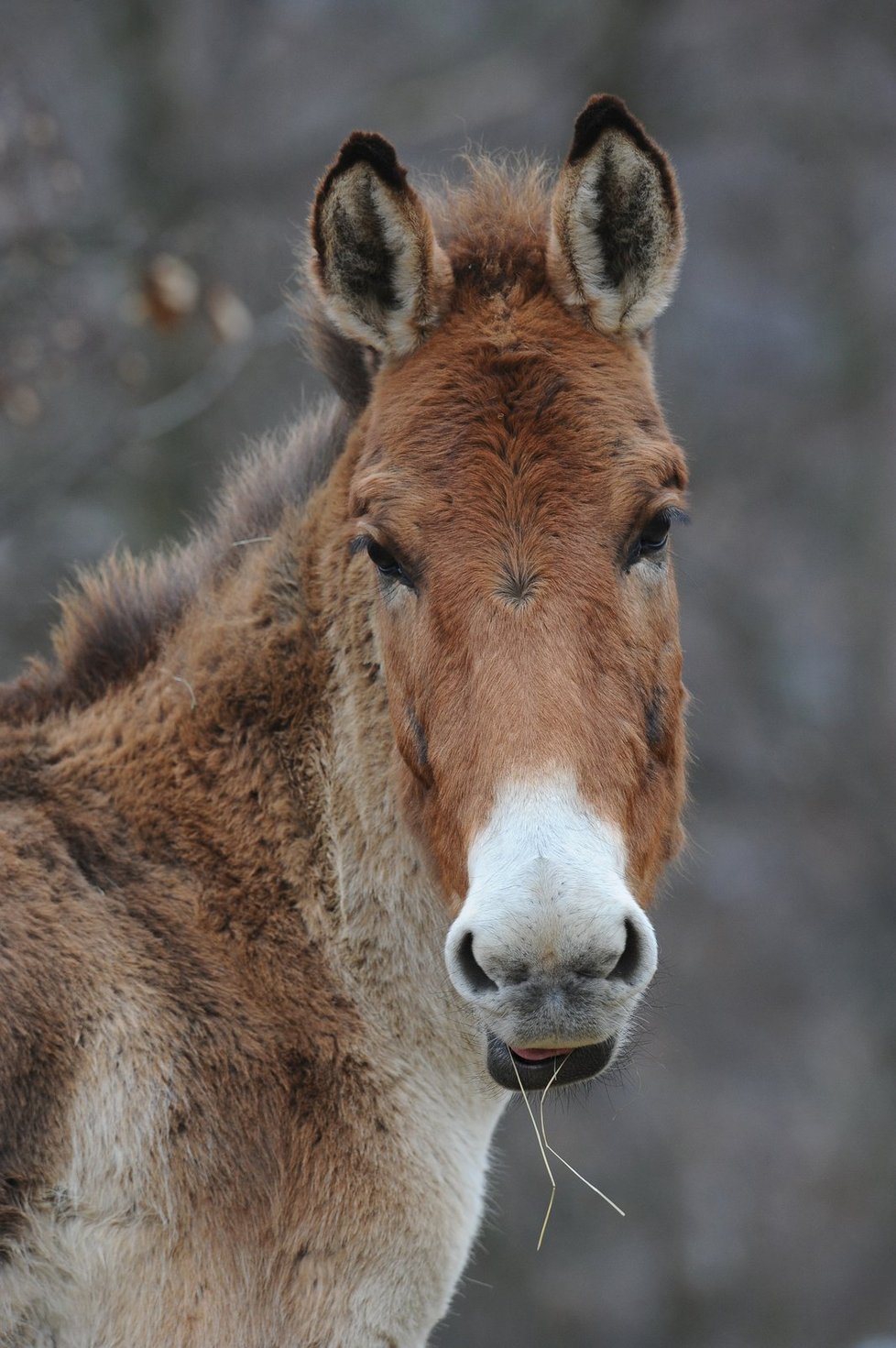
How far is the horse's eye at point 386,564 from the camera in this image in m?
3.87

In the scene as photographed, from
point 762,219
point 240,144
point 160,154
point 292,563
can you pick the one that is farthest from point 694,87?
point 292,563

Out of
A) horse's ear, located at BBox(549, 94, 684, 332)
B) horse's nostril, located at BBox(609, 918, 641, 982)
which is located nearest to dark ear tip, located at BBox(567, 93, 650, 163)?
horse's ear, located at BBox(549, 94, 684, 332)

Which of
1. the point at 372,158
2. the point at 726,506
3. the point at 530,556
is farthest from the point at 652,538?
the point at 726,506

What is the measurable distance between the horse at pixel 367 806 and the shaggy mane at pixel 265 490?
2 cm

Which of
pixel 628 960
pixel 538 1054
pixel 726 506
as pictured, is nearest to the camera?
pixel 628 960

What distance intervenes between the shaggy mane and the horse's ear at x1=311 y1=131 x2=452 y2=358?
6.0 inches

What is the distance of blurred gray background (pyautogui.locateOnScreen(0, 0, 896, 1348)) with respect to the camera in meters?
11.7

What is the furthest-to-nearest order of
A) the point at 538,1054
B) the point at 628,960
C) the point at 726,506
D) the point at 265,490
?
the point at 726,506 < the point at 265,490 < the point at 538,1054 < the point at 628,960

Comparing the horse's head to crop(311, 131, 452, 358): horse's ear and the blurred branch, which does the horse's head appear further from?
the blurred branch

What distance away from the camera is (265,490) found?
464 centimetres

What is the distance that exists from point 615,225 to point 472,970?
217 centimetres

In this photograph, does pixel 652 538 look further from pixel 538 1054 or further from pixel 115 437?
pixel 115 437

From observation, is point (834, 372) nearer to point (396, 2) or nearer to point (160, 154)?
point (396, 2)

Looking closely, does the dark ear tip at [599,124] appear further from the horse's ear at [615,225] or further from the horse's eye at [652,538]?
the horse's eye at [652,538]
